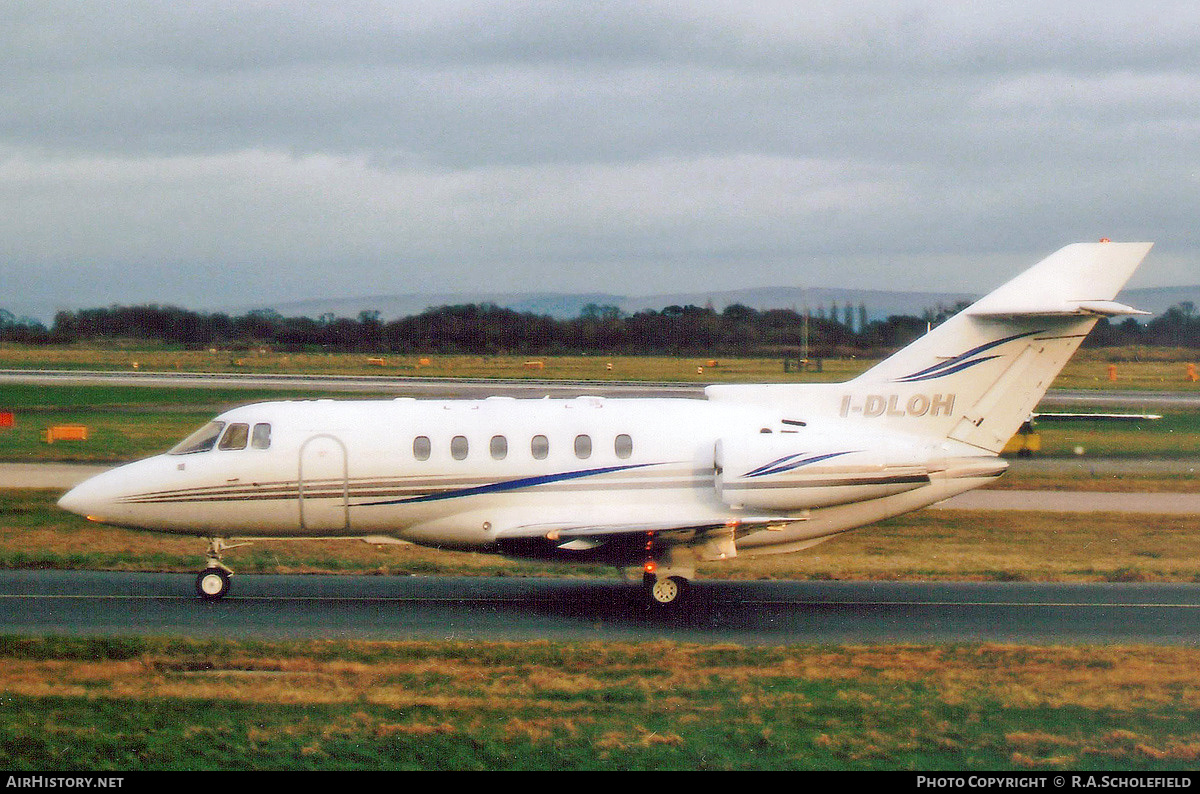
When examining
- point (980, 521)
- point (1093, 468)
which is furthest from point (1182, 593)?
point (1093, 468)

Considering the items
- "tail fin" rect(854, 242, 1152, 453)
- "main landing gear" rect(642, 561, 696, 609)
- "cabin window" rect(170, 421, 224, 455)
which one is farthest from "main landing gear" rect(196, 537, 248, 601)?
"tail fin" rect(854, 242, 1152, 453)

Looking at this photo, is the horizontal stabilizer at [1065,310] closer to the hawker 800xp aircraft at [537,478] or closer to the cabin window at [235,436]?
the hawker 800xp aircraft at [537,478]

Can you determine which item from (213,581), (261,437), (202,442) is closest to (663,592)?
(261,437)

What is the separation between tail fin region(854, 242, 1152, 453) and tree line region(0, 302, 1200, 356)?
86.2 feet

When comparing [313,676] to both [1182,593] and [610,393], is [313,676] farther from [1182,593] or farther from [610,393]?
[610,393]

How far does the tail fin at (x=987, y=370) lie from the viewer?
58.1 feet

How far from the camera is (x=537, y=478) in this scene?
16.9 metres

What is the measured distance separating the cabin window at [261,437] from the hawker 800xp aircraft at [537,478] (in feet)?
0.07

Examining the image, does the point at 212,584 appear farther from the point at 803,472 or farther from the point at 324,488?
the point at 803,472

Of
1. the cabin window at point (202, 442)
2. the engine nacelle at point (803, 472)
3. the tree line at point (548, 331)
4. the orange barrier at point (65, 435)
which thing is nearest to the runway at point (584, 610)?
the engine nacelle at point (803, 472)

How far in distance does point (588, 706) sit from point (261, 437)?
7.36 metres

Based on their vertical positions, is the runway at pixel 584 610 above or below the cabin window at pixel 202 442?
below

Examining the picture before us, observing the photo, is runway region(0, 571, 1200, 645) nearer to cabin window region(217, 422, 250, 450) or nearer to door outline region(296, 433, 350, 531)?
door outline region(296, 433, 350, 531)

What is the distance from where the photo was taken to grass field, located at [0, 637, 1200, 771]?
414 inches
